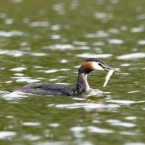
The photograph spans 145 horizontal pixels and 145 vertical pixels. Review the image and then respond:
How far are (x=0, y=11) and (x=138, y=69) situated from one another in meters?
21.2

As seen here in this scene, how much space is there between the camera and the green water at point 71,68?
13.8 meters

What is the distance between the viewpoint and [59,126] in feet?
46.8

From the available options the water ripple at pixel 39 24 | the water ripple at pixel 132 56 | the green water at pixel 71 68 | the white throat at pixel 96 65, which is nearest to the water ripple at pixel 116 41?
the green water at pixel 71 68

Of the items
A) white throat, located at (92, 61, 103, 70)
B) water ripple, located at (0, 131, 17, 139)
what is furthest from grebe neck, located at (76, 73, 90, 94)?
water ripple, located at (0, 131, 17, 139)

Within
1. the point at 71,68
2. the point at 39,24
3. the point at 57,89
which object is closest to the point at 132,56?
the point at 71,68

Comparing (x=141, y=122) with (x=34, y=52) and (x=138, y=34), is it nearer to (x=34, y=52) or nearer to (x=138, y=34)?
(x=34, y=52)

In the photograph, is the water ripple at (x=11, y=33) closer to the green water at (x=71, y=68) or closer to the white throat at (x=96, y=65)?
the green water at (x=71, y=68)

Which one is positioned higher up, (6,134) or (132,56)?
(132,56)

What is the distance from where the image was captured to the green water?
13.8 meters

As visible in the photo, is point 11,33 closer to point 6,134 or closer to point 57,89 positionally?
point 57,89

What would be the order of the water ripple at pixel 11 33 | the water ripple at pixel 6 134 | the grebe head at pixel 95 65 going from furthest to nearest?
the water ripple at pixel 11 33, the grebe head at pixel 95 65, the water ripple at pixel 6 134

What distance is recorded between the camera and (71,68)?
23391 mm

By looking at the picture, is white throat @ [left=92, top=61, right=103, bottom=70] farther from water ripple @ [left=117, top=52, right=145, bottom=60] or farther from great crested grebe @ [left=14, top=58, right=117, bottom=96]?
water ripple @ [left=117, top=52, right=145, bottom=60]

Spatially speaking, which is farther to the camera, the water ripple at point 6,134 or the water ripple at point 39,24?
the water ripple at point 39,24
